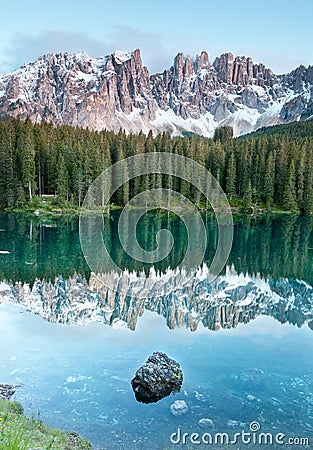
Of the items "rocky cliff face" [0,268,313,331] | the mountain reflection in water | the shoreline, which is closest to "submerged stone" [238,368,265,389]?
the mountain reflection in water

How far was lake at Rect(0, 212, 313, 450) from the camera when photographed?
36.9 feet

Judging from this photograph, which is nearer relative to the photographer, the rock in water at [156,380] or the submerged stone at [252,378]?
the rock in water at [156,380]

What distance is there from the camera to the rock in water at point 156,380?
41.2 ft

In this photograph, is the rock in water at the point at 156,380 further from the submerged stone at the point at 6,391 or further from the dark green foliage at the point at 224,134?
the dark green foliage at the point at 224,134

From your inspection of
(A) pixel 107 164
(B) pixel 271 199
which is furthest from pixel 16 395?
(B) pixel 271 199

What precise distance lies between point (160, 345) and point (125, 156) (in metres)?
68.2

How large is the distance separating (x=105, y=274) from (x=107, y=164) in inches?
1940

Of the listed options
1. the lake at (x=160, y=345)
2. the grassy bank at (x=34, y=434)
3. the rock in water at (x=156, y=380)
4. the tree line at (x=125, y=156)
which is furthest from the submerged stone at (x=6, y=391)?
the tree line at (x=125, y=156)

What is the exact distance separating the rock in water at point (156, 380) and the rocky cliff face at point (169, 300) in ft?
17.7

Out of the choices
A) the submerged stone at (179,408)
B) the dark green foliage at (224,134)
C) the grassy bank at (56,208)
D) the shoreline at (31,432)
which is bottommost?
the submerged stone at (179,408)

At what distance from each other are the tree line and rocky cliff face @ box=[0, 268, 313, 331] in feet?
144

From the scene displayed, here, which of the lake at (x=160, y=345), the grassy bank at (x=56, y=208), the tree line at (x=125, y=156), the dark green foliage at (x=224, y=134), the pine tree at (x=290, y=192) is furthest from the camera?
the dark green foliage at (x=224, y=134)

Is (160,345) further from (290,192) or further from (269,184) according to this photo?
(269,184)

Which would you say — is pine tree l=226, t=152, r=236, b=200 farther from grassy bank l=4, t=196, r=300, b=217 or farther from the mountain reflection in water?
the mountain reflection in water
